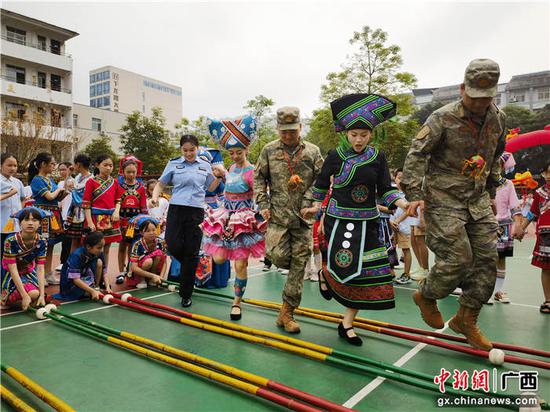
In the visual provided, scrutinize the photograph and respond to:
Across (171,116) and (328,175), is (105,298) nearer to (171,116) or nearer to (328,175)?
(328,175)

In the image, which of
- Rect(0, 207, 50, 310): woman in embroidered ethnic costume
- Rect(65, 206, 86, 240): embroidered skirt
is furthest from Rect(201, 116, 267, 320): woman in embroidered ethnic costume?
Rect(65, 206, 86, 240): embroidered skirt

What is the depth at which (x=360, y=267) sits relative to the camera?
327 cm

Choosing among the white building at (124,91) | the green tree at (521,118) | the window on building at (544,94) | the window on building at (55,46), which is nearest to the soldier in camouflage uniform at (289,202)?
the window on building at (55,46)

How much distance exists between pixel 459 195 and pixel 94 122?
40.0 metres

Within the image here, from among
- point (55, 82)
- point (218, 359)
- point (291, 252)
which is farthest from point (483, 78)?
point (55, 82)

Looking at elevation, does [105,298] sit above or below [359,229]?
below

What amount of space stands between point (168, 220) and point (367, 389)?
311 centimetres

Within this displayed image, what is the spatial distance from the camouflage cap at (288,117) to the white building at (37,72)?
79.5ft

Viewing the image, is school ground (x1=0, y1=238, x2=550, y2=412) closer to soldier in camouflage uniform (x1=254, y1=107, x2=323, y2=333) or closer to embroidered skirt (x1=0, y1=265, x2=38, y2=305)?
embroidered skirt (x1=0, y1=265, x2=38, y2=305)

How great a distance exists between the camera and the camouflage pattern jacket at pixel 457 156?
2992 millimetres

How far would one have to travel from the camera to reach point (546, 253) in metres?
4.36

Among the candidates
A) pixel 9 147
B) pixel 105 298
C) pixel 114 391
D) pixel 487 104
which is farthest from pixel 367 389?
pixel 9 147

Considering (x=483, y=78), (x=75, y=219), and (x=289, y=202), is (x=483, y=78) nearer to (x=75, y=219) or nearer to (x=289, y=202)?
(x=289, y=202)

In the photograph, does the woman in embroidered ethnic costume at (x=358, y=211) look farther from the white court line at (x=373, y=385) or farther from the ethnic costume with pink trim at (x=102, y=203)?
the ethnic costume with pink trim at (x=102, y=203)
